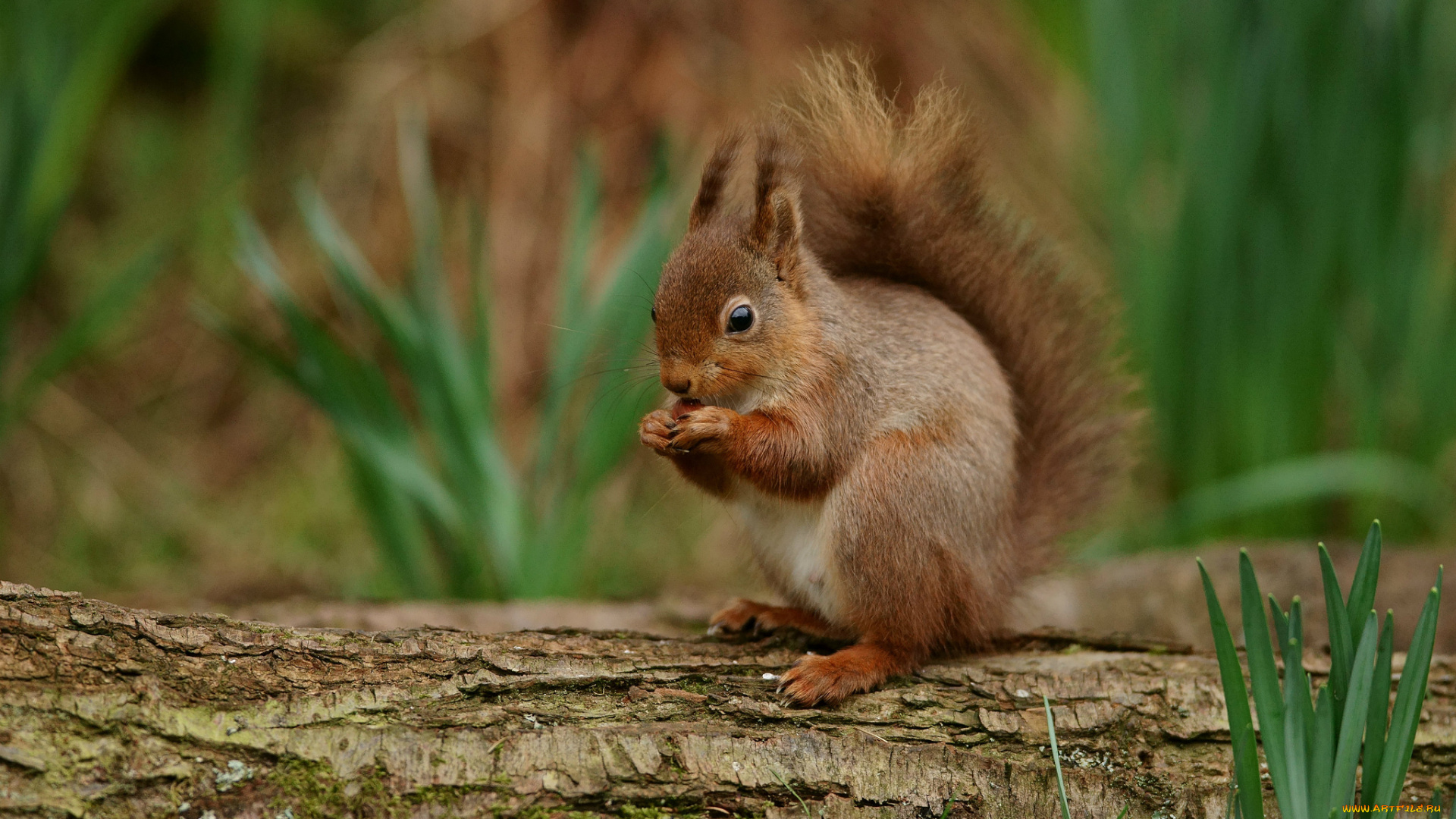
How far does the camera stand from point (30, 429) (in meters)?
3.63

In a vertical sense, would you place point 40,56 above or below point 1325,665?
above

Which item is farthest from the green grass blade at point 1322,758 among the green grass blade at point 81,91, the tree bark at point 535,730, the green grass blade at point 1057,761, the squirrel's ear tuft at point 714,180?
the green grass blade at point 81,91

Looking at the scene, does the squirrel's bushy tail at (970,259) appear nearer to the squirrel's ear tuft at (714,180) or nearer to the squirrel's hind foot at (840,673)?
the squirrel's ear tuft at (714,180)

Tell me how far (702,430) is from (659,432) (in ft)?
0.23

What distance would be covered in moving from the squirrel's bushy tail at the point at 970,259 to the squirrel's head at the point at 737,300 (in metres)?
0.15

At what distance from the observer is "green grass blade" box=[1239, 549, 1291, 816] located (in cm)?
118

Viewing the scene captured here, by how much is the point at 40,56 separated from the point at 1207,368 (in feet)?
9.69

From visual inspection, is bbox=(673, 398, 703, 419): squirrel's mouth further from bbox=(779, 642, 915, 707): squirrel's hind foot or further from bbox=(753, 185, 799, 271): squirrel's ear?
bbox=(779, 642, 915, 707): squirrel's hind foot

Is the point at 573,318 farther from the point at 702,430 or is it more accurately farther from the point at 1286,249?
the point at 1286,249

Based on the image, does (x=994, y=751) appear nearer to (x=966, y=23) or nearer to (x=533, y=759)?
(x=533, y=759)

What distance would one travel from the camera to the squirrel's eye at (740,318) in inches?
68.3

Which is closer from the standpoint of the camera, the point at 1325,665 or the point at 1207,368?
the point at 1325,665

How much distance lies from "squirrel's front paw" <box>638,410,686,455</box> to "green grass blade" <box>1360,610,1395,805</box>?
91 cm

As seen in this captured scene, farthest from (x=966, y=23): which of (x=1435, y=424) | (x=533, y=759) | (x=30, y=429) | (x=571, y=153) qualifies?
(x=533, y=759)
